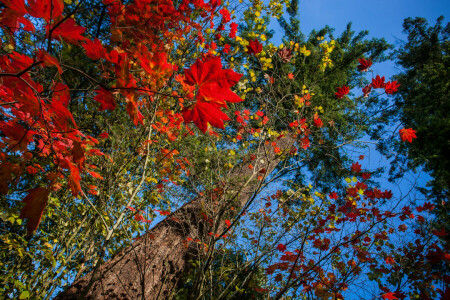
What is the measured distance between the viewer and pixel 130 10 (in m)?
2.16

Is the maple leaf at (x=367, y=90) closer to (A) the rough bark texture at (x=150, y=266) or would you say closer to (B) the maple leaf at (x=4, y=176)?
(A) the rough bark texture at (x=150, y=266)

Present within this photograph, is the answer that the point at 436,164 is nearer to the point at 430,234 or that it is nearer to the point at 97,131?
the point at 430,234

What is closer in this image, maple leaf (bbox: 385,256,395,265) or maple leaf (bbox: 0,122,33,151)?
maple leaf (bbox: 0,122,33,151)

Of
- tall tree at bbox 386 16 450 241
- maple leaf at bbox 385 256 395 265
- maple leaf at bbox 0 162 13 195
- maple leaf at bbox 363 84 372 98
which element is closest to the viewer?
maple leaf at bbox 0 162 13 195

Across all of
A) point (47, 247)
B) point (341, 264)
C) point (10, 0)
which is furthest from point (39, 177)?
point (341, 264)

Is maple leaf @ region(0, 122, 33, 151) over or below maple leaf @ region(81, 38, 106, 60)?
below

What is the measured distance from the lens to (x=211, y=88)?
0.84 m

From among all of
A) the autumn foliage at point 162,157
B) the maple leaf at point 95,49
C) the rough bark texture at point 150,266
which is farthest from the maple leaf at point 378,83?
the maple leaf at point 95,49

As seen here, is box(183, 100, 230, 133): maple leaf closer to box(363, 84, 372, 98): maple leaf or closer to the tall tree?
box(363, 84, 372, 98): maple leaf

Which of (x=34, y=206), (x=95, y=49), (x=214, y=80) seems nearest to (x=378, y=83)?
(x=214, y=80)

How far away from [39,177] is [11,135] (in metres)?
2.13

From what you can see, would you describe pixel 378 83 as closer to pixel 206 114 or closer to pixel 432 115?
pixel 206 114

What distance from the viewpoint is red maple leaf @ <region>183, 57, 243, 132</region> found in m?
0.82

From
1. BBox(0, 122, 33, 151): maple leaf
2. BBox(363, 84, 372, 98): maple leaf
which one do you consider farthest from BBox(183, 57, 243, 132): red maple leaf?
BBox(363, 84, 372, 98): maple leaf
